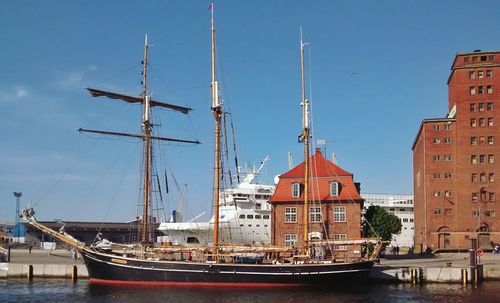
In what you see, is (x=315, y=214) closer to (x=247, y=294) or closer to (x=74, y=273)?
(x=247, y=294)

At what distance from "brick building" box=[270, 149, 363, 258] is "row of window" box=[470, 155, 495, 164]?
98.4ft

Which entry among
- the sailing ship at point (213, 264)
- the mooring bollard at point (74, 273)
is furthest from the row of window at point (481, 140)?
the mooring bollard at point (74, 273)

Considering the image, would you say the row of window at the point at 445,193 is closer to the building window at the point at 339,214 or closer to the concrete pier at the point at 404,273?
the building window at the point at 339,214

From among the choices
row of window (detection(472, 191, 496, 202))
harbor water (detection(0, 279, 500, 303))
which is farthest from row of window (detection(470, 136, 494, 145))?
harbor water (detection(0, 279, 500, 303))

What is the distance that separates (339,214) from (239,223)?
27642 mm

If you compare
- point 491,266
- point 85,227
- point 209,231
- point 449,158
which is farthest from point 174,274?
point 85,227

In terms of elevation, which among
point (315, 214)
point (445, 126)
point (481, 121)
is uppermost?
point (481, 121)

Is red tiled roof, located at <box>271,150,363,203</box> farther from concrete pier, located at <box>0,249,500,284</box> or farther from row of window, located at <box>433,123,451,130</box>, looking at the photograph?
row of window, located at <box>433,123,451,130</box>

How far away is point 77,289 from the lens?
4491 centimetres

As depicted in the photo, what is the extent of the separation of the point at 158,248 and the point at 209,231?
3883 cm

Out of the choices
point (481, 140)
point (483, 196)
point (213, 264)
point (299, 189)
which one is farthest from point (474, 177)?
point (213, 264)

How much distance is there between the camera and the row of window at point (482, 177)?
83562 mm

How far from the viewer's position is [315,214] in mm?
61906

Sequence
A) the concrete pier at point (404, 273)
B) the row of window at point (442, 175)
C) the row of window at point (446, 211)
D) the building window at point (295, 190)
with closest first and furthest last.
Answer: the concrete pier at point (404, 273) → the building window at point (295, 190) → the row of window at point (446, 211) → the row of window at point (442, 175)
